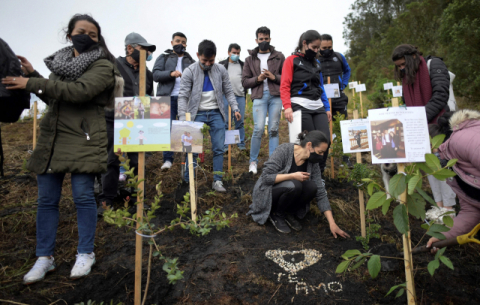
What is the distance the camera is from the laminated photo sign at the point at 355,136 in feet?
9.59

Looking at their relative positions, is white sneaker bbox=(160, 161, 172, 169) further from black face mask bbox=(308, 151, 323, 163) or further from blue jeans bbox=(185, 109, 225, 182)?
black face mask bbox=(308, 151, 323, 163)

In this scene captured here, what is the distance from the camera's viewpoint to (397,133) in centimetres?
193

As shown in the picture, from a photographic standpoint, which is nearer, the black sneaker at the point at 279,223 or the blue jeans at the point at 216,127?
the black sneaker at the point at 279,223

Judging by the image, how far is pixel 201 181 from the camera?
4266mm

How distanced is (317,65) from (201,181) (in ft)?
6.88

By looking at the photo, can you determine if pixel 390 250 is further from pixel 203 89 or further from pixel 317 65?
pixel 203 89

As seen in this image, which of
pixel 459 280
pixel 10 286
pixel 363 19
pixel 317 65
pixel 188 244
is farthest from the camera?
pixel 363 19

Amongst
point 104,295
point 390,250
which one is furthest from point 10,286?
point 390,250

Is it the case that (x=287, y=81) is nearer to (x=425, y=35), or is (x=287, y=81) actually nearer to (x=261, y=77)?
(x=261, y=77)

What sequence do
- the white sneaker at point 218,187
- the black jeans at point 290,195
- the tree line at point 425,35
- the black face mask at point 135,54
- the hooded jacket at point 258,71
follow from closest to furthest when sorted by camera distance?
1. the black jeans at point 290,195
2. the black face mask at point 135,54
3. the white sneaker at point 218,187
4. the hooded jacket at point 258,71
5. the tree line at point 425,35

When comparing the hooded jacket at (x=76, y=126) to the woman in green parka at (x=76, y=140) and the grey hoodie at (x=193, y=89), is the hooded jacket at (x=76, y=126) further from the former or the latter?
the grey hoodie at (x=193, y=89)

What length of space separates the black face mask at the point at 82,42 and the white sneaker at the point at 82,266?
1.46 m

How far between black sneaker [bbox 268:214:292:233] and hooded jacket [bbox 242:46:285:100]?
1777 millimetres

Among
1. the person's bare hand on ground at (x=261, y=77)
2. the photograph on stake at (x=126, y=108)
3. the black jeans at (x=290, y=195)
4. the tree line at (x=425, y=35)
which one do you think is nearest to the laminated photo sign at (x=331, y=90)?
the person's bare hand on ground at (x=261, y=77)
